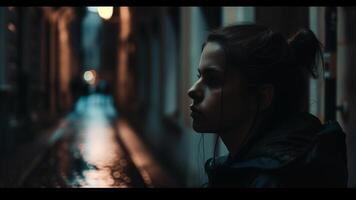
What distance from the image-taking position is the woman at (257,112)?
1482 mm

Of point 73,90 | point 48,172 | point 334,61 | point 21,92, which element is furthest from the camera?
point 73,90

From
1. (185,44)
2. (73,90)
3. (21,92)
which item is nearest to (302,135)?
(185,44)

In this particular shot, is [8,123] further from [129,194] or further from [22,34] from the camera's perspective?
[129,194]

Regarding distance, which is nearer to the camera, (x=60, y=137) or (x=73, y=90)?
(x=60, y=137)

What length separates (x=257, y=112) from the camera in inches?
61.4

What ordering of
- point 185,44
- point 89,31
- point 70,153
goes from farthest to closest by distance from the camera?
point 89,31 < point 70,153 < point 185,44

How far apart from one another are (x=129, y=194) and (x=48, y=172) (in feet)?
29.5

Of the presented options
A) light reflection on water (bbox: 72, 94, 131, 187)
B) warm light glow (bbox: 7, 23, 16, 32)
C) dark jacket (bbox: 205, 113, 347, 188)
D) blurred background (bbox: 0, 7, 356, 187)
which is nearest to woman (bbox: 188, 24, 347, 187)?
dark jacket (bbox: 205, 113, 347, 188)

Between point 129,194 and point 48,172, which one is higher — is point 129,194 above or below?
above

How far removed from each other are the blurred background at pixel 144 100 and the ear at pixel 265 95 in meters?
0.91

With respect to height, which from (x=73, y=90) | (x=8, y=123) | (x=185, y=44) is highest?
(x=185, y=44)

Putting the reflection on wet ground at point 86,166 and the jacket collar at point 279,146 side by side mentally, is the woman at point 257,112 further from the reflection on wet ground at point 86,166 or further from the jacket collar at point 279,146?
the reflection on wet ground at point 86,166

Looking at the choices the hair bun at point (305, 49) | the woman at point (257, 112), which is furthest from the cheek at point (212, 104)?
the hair bun at point (305, 49)

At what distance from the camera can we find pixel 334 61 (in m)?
5.27
